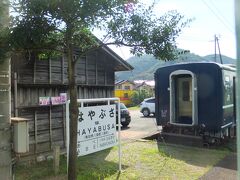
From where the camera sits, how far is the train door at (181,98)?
39.3 feet

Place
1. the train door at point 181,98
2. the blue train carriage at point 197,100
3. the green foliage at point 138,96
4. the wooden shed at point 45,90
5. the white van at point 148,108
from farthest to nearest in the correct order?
the green foliage at point 138,96 → the white van at point 148,108 → the train door at point 181,98 → the blue train carriage at point 197,100 → the wooden shed at point 45,90

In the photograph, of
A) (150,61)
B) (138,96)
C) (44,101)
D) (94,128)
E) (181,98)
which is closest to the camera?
(94,128)

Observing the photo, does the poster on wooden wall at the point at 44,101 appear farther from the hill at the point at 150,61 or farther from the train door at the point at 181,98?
the train door at the point at 181,98

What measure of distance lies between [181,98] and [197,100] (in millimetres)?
1132

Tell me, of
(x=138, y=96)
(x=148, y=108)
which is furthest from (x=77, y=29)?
(x=138, y=96)

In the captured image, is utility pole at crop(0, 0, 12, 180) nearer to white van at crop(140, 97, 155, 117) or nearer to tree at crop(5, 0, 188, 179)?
tree at crop(5, 0, 188, 179)

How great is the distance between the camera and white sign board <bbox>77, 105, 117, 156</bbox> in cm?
684

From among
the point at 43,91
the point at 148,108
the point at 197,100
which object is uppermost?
the point at 43,91

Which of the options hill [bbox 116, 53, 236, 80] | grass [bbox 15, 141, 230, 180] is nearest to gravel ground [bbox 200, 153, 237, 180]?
grass [bbox 15, 141, 230, 180]

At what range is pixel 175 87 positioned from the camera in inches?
484

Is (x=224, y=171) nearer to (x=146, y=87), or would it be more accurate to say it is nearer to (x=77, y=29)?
(x=77, y=29)

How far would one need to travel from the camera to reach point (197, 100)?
11344mm

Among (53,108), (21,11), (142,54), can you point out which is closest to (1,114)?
(21,11)

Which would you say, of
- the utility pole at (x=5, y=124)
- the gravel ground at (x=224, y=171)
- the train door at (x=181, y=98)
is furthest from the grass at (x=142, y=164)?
the utility pole at (x=5, y=124)
